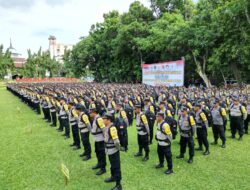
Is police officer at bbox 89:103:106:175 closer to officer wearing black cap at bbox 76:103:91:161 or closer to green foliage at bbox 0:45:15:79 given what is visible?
officer wearing black cap at bbox 76:103:91:161

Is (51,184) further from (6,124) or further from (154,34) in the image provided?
(154,34)

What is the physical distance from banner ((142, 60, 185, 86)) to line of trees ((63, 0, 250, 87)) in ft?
8.11

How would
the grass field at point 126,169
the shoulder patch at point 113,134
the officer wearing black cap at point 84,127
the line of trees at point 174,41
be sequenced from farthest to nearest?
the line of trees at point 174,41, the officer wearing black cap at point 84,127, the grass field at point 126,169, the shoulder patch at point 113,134

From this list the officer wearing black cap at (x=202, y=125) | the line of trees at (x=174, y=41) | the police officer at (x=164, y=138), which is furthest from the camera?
the line of trees at (x=174, y=41)

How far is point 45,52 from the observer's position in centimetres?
7219

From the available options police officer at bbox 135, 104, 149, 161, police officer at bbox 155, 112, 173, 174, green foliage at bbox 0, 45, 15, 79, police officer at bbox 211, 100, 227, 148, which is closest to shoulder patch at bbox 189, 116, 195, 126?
police officer at bbox 155, 112, 173, 174

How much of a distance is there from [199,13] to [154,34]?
7612 millimetres

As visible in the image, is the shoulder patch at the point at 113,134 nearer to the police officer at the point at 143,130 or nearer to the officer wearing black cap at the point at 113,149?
the officer wearing black cap at the point at 113,149

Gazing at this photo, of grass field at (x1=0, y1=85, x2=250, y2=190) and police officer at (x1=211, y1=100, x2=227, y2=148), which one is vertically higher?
police officer at (x1=211, y1=100, x2=227, y2=148)

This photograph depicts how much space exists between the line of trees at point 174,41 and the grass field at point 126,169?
1489 cm

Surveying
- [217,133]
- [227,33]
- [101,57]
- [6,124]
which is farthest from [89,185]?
[101,57]

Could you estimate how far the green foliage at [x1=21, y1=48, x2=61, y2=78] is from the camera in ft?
225

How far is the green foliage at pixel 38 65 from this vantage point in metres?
68.5

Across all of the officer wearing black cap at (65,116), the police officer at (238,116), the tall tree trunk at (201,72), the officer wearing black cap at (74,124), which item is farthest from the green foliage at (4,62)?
the police officer at (238,116)
